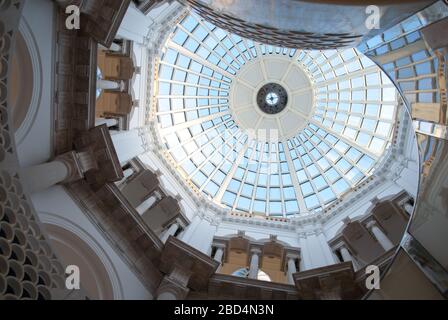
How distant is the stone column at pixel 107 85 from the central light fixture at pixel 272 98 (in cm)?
2132

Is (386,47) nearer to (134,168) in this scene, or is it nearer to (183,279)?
(183,279)

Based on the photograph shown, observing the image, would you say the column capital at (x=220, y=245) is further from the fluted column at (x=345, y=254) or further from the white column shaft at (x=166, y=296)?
the white column shaft at (x=166, y=296)

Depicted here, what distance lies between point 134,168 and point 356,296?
12927mm

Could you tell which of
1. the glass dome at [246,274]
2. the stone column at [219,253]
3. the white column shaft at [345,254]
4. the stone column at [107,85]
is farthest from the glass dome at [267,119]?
the glass dome at [246,274]

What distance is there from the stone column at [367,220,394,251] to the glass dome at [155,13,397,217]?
21.6ft

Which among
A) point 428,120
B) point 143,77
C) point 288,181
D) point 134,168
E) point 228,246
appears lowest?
point 428,120

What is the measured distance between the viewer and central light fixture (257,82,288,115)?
126 ft

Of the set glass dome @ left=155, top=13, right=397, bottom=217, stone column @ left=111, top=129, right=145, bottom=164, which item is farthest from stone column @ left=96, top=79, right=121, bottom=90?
glass dome @ left=155, top=13, right=397, bottom=217

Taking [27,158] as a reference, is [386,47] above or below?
above

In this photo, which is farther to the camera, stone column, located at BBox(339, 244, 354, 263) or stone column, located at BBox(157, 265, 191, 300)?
stone column, located at BBox(339, 244, 354, 263)

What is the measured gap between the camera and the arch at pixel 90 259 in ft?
46.3

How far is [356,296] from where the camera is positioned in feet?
49.2

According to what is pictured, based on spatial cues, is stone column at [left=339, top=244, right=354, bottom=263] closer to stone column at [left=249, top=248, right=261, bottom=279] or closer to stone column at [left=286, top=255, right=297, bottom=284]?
stone column at [left=286, top=255, right=297, bottom=284]
